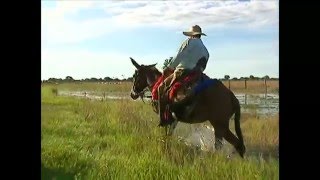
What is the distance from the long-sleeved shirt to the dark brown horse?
0.13m

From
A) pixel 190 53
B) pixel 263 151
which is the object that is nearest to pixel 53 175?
pixel 190 53

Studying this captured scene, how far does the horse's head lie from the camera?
2611mm

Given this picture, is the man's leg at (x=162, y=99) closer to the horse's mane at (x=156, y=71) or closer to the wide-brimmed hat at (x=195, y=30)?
the horse's mane at (x=156, y=71)

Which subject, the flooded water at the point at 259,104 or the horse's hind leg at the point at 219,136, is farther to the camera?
the horse's hind leg at the point at 219,136

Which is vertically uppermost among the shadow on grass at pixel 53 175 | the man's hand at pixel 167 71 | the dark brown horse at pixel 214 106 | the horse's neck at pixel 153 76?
the man's hand at pixel 167 71

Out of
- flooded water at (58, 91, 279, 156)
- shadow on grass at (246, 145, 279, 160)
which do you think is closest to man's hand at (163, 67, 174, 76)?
flooded water at (58, 91, 279, 156)

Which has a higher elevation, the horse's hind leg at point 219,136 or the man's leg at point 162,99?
the man's leg at point 162,99

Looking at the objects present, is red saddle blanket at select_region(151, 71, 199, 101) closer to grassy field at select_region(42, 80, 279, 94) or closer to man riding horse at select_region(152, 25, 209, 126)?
man riding horse at select_region(152, 25, 209, 126)

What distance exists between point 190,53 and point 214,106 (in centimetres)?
30

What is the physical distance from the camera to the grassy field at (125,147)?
2.54 meters

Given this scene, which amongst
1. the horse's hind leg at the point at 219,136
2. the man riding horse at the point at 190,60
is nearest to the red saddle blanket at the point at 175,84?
the man riding horse at the point at 190,60
